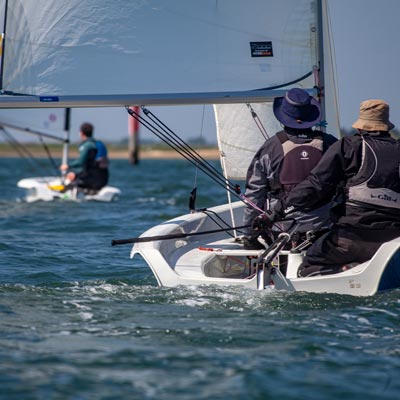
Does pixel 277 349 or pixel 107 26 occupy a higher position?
pixel 107 26

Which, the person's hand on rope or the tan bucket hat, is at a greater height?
the tan bucket hat

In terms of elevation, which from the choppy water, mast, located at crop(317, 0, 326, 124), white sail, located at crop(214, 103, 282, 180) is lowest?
the choppy water

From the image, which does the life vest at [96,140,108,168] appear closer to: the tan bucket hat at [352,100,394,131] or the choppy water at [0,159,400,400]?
the choppy water at [0,159,400,400]

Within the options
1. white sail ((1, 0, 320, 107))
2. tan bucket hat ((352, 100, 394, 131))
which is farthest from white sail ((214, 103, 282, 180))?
tan bucket hat ((352, 100, 394, 131))

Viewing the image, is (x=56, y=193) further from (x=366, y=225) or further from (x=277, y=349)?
(x=277, y=349)

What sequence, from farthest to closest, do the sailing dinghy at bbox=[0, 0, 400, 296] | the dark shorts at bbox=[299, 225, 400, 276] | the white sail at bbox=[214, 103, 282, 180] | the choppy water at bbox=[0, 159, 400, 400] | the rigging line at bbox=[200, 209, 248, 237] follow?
the white sail at bbox=[214, 103, 282, 180] < the rigging line at bbox=[200, 209, 248, 237] < the sailing dinghy at bbox=[0, 0, 400, 296] < the dark shorts at bbox=[299, 225, 400, 276] < the choppy water at bbox=[0, 159, 400, 400]

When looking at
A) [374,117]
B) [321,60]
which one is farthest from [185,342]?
[321,60]

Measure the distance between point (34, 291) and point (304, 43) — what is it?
2.65m

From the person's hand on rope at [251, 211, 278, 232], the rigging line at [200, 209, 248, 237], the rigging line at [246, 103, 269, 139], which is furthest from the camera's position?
the rigging line at [246, 103, 269, 139]

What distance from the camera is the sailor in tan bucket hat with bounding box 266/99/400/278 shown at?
536 centimetres

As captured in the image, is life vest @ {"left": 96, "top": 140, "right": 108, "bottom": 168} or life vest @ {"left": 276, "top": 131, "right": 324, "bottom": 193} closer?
life vest @ {"left": 276, "top": 131, "right": 324, "bottom": 193}

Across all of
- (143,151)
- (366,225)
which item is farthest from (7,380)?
(143,151)

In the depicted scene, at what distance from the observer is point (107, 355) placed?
4.22 meters

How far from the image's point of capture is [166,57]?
6.35m
